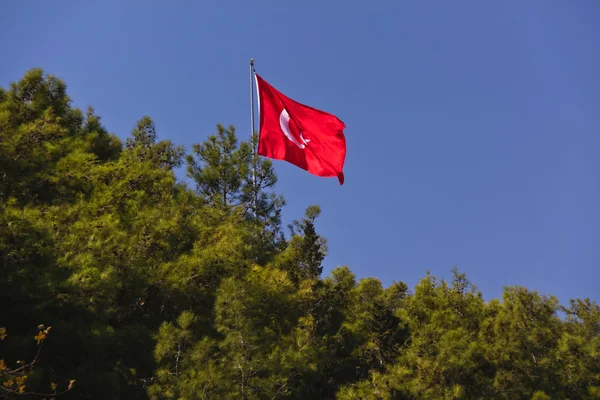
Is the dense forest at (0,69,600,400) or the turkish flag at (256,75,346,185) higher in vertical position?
the turkish flag at (256,75,346,185)

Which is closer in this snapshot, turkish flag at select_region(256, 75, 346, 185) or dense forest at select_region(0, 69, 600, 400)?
dense forest at select_region(0, 69, 600, 400)

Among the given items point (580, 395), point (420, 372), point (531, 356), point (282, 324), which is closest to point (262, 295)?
point (282, 324)

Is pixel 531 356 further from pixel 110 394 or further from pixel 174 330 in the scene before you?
pixel 110 394

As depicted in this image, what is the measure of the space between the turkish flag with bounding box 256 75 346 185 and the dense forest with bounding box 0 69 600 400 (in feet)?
6.13

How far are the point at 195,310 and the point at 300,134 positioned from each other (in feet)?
18.6

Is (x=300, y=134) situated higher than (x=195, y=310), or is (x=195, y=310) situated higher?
(x=300, y=134)

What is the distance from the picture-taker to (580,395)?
12766 mm

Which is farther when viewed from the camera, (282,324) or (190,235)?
(190,235)

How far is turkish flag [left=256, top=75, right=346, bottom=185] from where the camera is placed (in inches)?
555

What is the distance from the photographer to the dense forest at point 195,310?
8438mm

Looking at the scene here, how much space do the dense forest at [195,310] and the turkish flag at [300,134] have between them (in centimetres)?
187

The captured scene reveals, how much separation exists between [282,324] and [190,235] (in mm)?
2724

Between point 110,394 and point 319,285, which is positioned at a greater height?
point 319,285

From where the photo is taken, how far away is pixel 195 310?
1102cm
